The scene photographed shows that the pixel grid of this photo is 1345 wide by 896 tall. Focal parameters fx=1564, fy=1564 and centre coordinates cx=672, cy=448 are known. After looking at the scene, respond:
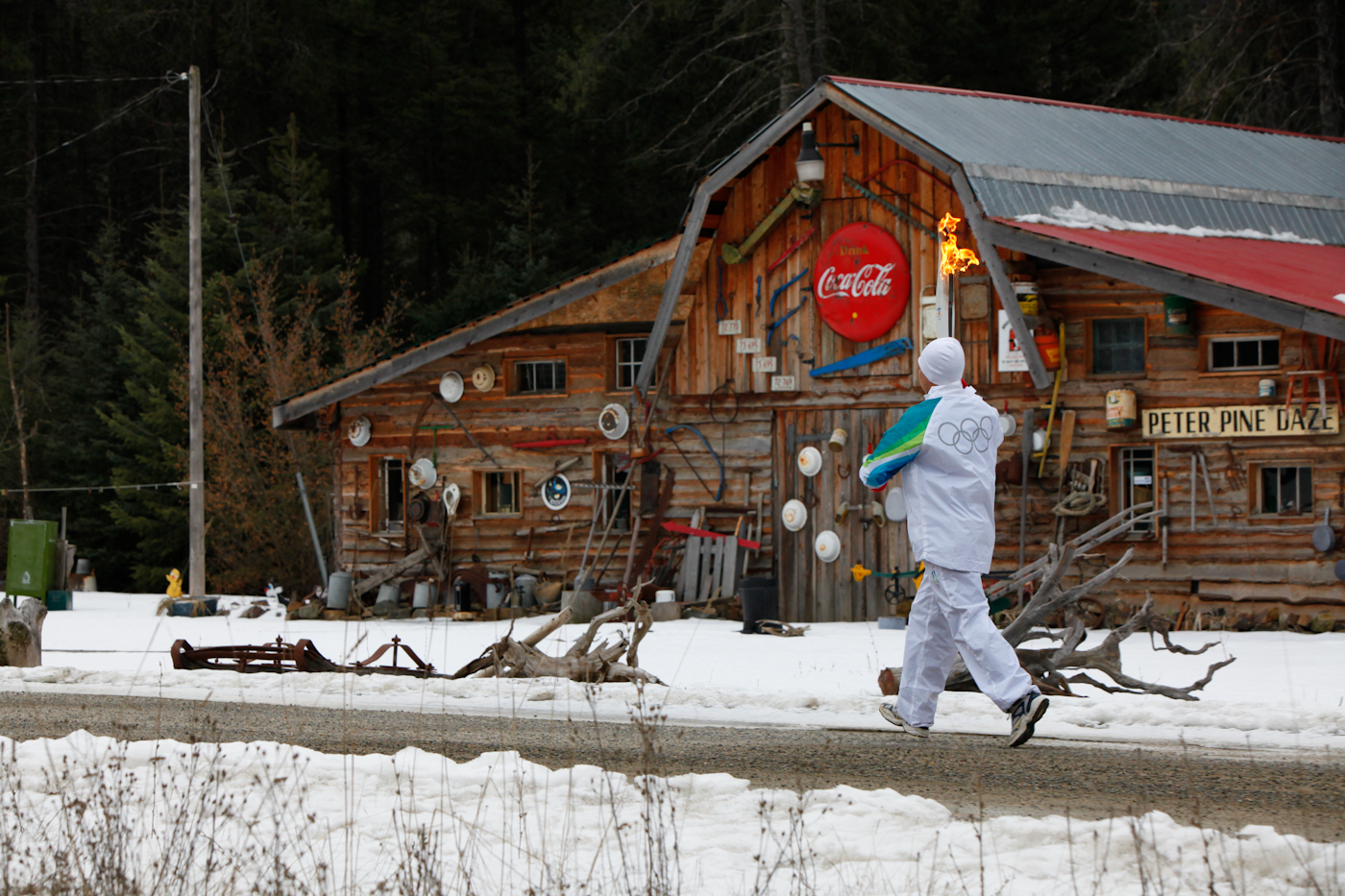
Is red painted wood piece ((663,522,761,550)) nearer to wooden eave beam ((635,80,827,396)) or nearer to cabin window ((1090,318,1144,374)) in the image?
wooden eave beam ((635,80,827,396))

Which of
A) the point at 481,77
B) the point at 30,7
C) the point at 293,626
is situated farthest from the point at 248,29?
the point at 293,626

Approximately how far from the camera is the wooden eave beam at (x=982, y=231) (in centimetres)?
1670

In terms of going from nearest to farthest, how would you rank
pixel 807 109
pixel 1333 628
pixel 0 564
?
pixel 1333 628 < pixel 807 109 < pixel 0 564

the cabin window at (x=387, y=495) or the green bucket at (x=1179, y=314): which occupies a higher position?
the green bucket at (x=1179, y=314)

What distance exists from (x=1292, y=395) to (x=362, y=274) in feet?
92.0

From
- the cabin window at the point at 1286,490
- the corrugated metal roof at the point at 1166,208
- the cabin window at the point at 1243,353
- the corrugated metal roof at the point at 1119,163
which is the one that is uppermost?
the corrugated metal roof at the point at 1119,163

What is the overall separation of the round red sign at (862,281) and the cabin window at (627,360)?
3.05 metres

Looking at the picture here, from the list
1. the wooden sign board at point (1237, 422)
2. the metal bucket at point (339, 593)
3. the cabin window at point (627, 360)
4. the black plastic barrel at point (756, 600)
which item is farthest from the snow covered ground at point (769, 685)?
the cabin window at point (627, 360)

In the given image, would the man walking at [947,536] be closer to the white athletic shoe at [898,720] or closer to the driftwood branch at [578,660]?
the white athletic shoe at [898,720]

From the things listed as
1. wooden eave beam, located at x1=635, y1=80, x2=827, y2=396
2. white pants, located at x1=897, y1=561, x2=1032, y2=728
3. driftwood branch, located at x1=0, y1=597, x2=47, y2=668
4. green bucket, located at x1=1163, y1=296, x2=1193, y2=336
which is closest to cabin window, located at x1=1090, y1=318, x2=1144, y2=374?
green bucket, located at x1=1163, y1=296, x2=1193, y2=336

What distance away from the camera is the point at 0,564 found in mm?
31844

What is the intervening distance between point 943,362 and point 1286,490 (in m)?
9.92

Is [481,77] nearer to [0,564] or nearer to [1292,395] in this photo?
[0,564]

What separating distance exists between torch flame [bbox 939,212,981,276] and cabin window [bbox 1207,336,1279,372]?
2822mm
